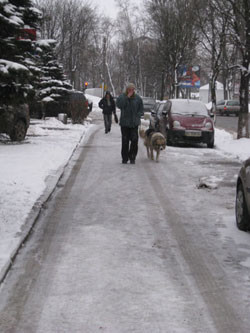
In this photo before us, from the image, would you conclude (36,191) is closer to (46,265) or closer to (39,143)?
(46,265)

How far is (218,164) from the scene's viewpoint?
41.1 ft

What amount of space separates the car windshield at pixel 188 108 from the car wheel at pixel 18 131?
4.99m

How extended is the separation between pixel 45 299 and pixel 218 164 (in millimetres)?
9011

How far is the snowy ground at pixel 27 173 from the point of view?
5.83 meters

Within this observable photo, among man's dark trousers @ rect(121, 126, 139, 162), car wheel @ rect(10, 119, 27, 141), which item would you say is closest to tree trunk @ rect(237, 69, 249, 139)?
man's dark trousers @ rect(121, 126, 139, 162)

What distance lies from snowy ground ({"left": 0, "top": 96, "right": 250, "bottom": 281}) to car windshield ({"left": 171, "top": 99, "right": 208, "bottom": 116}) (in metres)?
1.28

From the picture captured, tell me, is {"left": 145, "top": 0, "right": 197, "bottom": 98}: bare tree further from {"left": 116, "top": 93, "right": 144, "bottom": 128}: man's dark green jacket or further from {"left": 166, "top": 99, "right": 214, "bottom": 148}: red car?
{"left": 116, "top": 93, "right": 144, "bottom": 128}: man's dark green jacket

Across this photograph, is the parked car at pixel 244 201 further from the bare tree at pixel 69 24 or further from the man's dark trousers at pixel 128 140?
the bare tree at pixel 69 24

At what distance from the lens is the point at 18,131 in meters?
16.5

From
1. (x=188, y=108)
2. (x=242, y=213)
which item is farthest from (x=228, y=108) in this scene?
(x=242, y=213)

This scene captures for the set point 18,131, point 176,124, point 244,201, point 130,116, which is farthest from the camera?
point 176,124

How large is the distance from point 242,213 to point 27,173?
4990 millimetres

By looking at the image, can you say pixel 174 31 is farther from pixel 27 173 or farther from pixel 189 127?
pixel 27 173

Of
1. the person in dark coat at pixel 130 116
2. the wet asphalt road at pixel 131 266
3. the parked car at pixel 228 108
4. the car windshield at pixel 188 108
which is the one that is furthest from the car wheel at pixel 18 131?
the parked car at pixel 228 108
